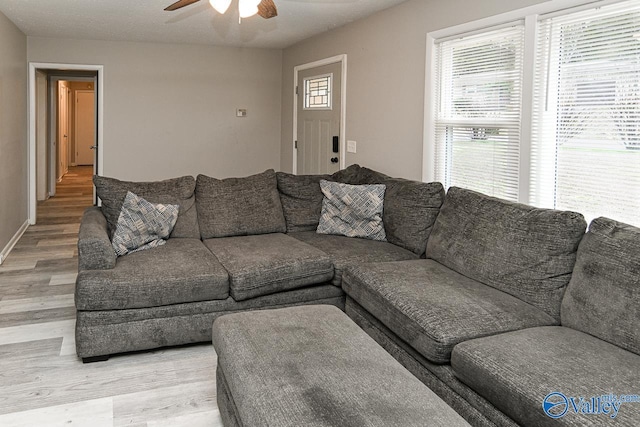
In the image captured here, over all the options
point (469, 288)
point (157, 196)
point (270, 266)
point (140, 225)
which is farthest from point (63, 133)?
point (469, 288)

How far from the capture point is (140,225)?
11.8 feet

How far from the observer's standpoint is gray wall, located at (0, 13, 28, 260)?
17.4 feet

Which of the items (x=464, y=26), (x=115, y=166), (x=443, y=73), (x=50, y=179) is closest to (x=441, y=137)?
(x=443, y=73)

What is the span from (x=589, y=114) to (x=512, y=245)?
34.9 inches

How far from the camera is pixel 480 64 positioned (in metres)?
3.86

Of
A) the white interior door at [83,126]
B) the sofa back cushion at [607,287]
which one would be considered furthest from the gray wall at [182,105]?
the white interior door at [83,126]

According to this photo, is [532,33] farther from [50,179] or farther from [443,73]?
[50,179]

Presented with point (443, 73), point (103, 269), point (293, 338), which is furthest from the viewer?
point (443, 73)

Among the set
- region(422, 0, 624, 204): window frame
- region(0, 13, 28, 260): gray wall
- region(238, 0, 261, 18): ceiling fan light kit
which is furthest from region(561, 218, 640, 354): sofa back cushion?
region(0, 13, 28, 260): gray wall

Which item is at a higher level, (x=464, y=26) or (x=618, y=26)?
(x=464, y=26)

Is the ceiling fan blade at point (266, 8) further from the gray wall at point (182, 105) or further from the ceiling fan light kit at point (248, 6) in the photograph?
the gray wall at point (182, 105)

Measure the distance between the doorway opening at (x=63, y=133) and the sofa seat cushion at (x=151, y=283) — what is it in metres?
4.21

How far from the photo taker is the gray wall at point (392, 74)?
425 cm

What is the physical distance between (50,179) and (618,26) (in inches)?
358
